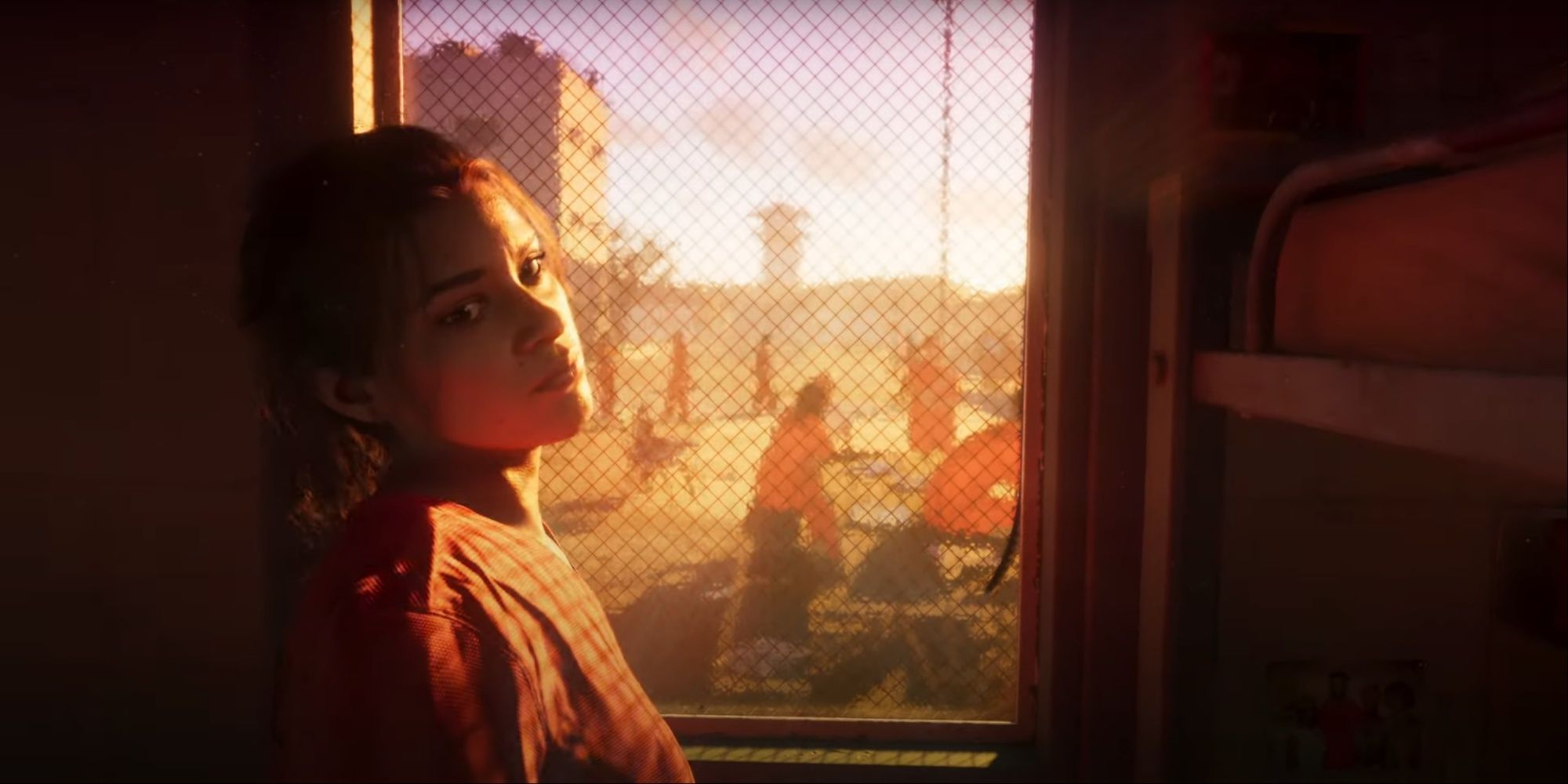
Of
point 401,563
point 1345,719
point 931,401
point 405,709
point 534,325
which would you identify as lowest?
point 1345,719

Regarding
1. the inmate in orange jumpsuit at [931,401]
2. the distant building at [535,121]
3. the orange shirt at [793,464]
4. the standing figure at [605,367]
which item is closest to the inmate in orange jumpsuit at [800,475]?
the orange shirt at [793,464]

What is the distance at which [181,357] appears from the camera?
1667mm

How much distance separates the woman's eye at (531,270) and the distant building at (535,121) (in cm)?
79

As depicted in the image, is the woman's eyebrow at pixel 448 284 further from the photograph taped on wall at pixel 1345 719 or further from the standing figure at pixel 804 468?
the photograph taped on wall at pixel 1345 719

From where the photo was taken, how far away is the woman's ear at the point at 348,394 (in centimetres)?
100

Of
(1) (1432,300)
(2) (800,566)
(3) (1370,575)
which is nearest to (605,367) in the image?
(2) (800,566)

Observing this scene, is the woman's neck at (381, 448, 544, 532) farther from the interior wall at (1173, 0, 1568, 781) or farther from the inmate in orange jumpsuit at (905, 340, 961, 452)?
the interior wall at (1173, 0, 1568, 781)

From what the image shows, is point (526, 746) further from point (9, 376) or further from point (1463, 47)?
point (1463, 47)

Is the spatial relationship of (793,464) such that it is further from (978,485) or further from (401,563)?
(401,563)

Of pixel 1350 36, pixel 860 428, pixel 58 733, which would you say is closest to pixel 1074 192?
pixel 1350 36

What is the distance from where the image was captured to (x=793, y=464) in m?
1.99

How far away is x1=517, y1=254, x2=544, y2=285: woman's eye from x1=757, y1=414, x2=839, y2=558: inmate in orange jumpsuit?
0.98 meters

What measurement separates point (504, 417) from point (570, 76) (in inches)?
43.8

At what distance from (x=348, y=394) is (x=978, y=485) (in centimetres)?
135
